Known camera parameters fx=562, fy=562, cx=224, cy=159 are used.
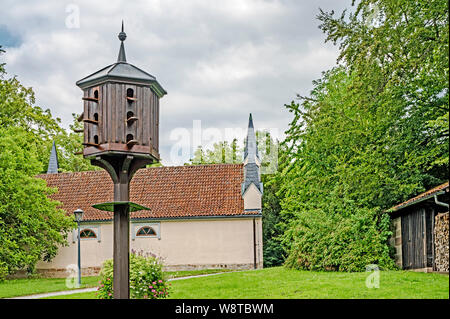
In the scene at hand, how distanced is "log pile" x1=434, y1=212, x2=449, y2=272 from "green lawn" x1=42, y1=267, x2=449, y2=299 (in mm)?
337

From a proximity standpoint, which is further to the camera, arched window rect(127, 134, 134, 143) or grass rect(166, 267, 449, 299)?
grass rect(166, 267, 449, 299)

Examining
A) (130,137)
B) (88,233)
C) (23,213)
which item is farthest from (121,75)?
Result: (88,233)

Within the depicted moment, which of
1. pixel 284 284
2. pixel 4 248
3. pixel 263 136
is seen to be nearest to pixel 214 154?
pixel 263 136

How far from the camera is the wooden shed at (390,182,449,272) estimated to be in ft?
39.6

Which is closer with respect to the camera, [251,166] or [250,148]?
[251,166]

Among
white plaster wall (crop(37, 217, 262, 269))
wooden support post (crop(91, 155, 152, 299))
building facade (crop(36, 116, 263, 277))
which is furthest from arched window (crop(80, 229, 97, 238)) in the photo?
wooden support post (crop(91, 155, 152, 299))

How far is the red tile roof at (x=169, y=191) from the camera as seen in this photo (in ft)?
74.5

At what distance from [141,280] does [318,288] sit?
11.7 feet

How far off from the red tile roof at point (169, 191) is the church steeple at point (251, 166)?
2.15ft

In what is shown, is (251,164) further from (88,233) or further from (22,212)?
(22,212)

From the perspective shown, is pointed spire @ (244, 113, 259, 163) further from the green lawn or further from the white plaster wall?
the green lawn

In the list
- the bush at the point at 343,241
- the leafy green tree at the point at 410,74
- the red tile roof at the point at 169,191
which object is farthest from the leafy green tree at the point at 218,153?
the leafy green tree at the point at 410,74

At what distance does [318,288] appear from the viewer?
11.4m

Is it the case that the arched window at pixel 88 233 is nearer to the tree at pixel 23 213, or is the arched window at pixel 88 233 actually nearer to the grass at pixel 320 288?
the tree at pixel 23 213
